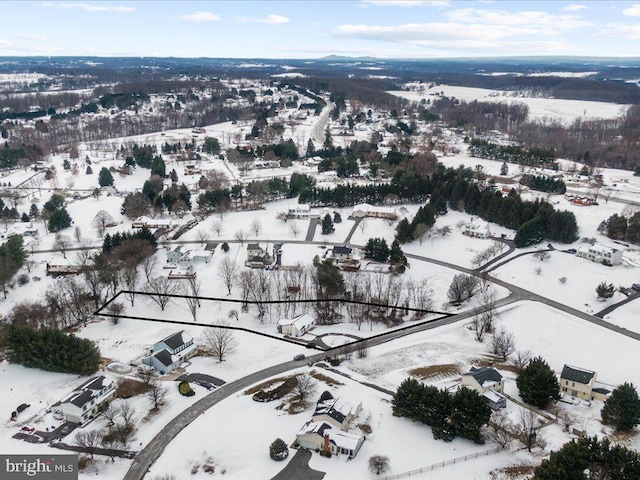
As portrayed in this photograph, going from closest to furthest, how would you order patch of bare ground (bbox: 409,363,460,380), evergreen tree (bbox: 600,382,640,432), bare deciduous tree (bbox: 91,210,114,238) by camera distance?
1. evergreen tree (bbox: 600,382,640,432)
2. patch of bare ground (bbox: 409,363,460,380)
3. bare deciduous tree (bbox: 91,210,114,238)

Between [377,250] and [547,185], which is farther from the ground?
[547,185]

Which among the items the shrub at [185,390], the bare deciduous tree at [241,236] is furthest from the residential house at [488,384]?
the bare deciduous tree at [241,236]

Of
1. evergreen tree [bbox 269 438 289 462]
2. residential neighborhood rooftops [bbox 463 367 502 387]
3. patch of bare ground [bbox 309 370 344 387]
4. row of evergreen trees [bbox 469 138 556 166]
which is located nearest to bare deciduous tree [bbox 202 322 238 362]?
patch of bare ground [bbox 309 370 344 387]

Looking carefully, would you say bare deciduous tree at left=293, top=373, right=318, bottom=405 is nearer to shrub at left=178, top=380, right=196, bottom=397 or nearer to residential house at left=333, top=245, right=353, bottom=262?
shrub at left=178, top=380, right=196, bottom=397

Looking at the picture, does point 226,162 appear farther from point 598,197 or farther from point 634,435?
point 634,435

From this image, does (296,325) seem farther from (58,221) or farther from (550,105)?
(550,105)

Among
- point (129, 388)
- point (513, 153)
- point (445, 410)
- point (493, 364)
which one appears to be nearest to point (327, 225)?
point (493, 364)
